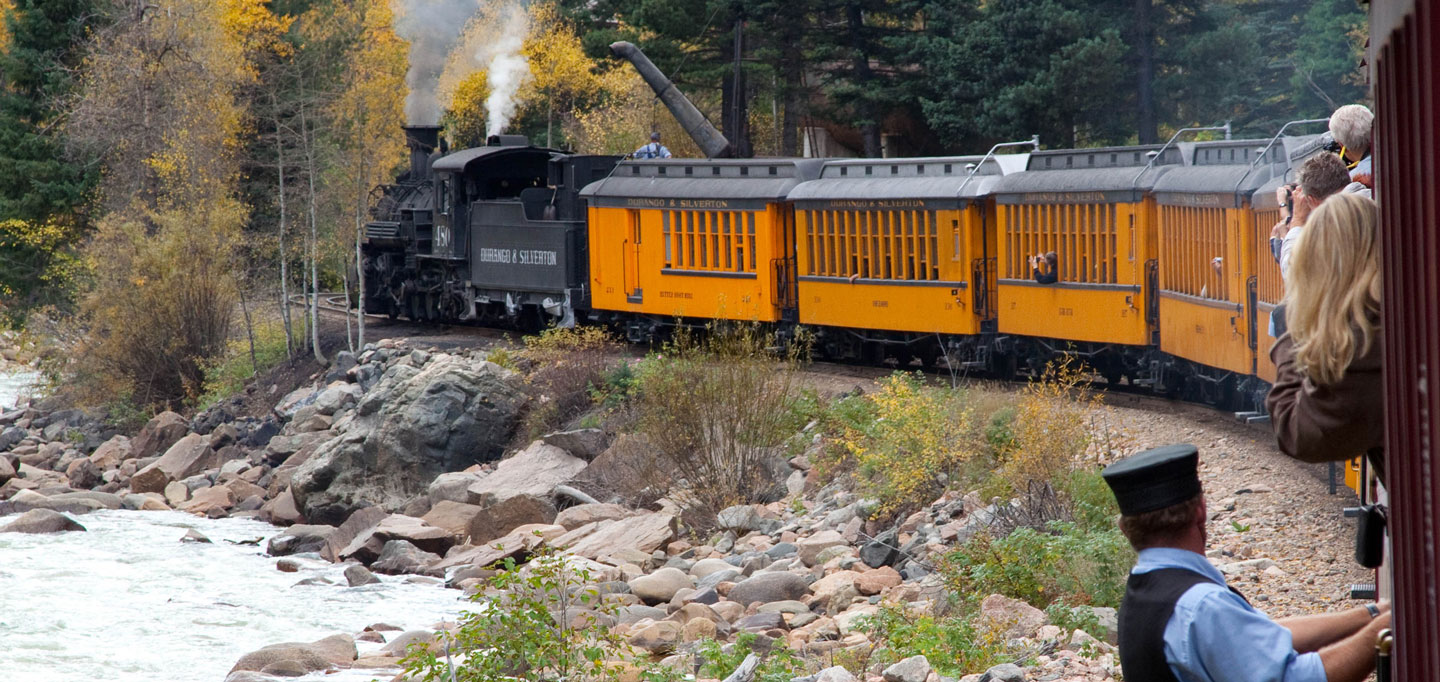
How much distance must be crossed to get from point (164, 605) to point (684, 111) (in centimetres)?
1532

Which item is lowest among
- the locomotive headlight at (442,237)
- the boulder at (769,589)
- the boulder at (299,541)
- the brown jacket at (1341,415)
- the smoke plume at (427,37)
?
the boulder at (299,541)

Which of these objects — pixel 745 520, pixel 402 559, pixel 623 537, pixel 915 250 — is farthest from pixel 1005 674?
pixel 915 250

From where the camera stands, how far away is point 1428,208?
2158 millimetres

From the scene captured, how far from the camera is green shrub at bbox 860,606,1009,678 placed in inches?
330

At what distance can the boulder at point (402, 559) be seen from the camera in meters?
17.1

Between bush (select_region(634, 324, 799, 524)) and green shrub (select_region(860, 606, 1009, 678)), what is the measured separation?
651 centimetres

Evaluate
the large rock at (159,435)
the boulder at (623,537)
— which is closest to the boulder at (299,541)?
the boulder at (623,537)

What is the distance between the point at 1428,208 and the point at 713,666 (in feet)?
25.8

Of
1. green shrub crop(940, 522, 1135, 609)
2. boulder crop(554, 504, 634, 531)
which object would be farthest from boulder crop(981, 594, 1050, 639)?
boulder crop(554, 504, 634, 531)

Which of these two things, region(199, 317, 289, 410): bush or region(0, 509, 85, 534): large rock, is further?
region(199, 317, 289, 410): bush

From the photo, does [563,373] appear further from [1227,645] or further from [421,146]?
[1227,645]

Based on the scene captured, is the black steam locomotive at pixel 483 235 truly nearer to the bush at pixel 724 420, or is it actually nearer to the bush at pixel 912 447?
the bush at pixel 724 420

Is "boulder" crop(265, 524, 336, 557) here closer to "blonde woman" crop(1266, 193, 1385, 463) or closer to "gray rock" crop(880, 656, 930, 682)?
"gray rock" crop(880, 656, 930, 682)

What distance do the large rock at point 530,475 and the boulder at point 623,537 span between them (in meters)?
2.51
